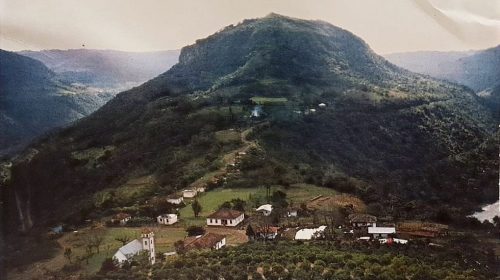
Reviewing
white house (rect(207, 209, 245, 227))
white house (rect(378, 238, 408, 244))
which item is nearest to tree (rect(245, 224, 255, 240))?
white house (rect(207, 209, 245, 227))

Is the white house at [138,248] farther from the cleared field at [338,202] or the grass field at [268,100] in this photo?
the grass field at [268,100]

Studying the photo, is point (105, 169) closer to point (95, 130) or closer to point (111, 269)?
point (95, 130)

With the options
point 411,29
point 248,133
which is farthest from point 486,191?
point 248,133

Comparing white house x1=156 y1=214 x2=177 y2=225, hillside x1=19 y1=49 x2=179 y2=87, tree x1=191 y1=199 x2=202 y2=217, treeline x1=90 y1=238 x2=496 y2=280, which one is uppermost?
hillside x1=19 y1=49 x2=179 y2=87

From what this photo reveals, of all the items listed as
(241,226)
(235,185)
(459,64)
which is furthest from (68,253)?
(459,64)

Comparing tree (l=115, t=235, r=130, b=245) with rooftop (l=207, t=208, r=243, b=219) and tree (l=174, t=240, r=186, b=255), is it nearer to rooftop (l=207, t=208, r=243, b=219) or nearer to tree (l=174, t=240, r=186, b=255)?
tree (l=174, t=240, r=186, b=255)

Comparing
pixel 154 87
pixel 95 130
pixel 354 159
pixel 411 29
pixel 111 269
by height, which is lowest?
pixel 111 269

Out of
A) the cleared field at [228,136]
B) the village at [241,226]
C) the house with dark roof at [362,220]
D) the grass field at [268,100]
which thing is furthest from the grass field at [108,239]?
the grass field at [268,100]
